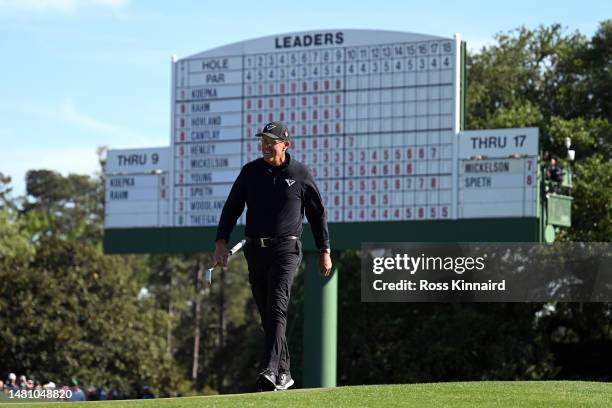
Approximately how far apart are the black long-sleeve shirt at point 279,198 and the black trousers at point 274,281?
14 centimetres

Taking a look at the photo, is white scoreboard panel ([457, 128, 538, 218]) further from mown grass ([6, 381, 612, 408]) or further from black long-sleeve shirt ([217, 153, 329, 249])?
black long-sleeve shirt ([217, 153, 329, 249])

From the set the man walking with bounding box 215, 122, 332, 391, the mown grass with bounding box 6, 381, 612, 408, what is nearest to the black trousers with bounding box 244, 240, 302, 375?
the man walking with bounding box 215, 122, 332, 391

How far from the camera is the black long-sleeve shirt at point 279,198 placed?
11477 mm

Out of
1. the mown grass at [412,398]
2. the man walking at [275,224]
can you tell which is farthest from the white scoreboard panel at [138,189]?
the man walking at [275,224]

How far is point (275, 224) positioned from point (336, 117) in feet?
63.6

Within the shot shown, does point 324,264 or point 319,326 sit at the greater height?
point 324,264

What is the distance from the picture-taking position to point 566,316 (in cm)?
4200

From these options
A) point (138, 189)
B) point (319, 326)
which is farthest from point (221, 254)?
point (138, 189)

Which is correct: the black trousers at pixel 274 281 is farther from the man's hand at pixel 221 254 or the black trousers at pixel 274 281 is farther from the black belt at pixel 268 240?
the man's hand at pixel 221 254

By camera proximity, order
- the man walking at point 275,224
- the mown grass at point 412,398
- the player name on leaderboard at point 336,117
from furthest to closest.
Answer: the player name on leaderboard at point 336,117, the man walking at point 275,224, the mown grass at point 412,398

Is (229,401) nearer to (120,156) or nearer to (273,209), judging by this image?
(273,209)

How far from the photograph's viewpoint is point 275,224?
11477mm

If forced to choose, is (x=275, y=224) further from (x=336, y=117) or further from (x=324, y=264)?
(x=336, y=117)

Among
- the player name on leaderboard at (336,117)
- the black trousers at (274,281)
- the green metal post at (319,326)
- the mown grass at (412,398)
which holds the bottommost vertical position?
the green metal post at (319,326)
